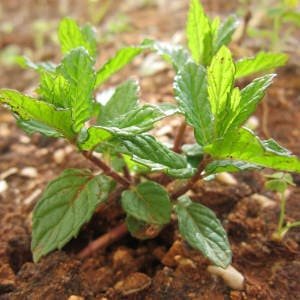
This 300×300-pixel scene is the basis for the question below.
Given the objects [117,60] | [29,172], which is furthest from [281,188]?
[29,172]

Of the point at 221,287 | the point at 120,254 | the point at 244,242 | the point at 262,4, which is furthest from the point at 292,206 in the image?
the point at 262,4

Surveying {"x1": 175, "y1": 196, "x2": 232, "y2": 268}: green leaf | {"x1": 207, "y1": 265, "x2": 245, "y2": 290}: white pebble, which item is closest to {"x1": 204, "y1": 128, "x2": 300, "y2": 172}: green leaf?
{"x1": 175, "y1": 196, "x2": 232, "y2": 268}: green leaf

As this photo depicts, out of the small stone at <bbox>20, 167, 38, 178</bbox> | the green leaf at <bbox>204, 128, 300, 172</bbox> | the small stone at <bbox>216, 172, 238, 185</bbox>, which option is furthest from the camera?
the small stone at <bbox>20, 167, 38, 178</bbox>

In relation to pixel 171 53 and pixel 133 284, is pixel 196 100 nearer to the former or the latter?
pixel 171 53

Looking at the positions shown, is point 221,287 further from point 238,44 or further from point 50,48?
point 50,48

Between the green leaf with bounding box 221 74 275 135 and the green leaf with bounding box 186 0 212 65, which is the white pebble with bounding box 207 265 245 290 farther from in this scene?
the green leaf with bounding box 186 0 212 65

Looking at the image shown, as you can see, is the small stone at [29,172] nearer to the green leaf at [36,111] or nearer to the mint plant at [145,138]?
the mint plant at [145,138]
